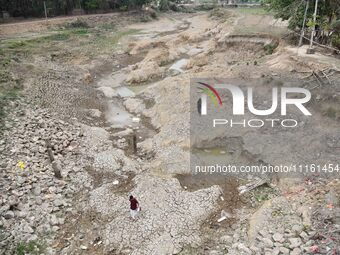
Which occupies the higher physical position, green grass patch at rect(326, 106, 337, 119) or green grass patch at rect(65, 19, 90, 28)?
green grass patch at rect(65, 19, 90, 28)

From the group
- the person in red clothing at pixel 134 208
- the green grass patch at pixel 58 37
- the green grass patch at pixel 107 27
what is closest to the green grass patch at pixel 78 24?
the green grass patch at pixel 107 27

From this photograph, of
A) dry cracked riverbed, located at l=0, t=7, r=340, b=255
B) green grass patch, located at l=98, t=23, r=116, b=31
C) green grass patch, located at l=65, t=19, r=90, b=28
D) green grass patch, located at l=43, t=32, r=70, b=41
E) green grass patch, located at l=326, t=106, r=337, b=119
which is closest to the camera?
dry cracked riverbed, located at l=0, t=7, r=340, b=255

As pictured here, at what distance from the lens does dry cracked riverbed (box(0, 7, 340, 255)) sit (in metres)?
13.3

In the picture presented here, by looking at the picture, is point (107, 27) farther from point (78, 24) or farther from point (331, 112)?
point (331, 112)

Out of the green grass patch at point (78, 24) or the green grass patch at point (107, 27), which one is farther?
the green grass patch at point (107, 27)

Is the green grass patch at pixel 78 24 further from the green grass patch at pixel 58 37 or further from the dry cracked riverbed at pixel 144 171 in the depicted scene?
the dry cracked riverbed at pixel 144 171

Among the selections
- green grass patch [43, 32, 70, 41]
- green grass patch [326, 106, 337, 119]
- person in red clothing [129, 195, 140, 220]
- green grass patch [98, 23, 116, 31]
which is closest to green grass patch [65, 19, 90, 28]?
green grass patch [98, 23, 116, 31]

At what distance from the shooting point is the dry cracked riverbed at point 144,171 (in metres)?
13.3

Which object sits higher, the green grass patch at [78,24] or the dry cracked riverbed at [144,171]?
the green grass patch at [78,24]

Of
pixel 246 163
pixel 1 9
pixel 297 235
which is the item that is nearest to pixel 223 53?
pixel 246 163

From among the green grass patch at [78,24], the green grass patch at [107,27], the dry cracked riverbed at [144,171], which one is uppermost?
the green grass patch at [78,24]

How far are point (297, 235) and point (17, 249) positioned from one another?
10.7m

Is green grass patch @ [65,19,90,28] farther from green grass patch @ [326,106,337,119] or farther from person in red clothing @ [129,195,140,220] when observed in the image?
person in red clothing @ [129,195,140,220]

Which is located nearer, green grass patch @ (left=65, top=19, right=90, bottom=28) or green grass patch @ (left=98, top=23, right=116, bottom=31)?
green grass patch @ (left=65, top=19, right=90, bottom=28)
